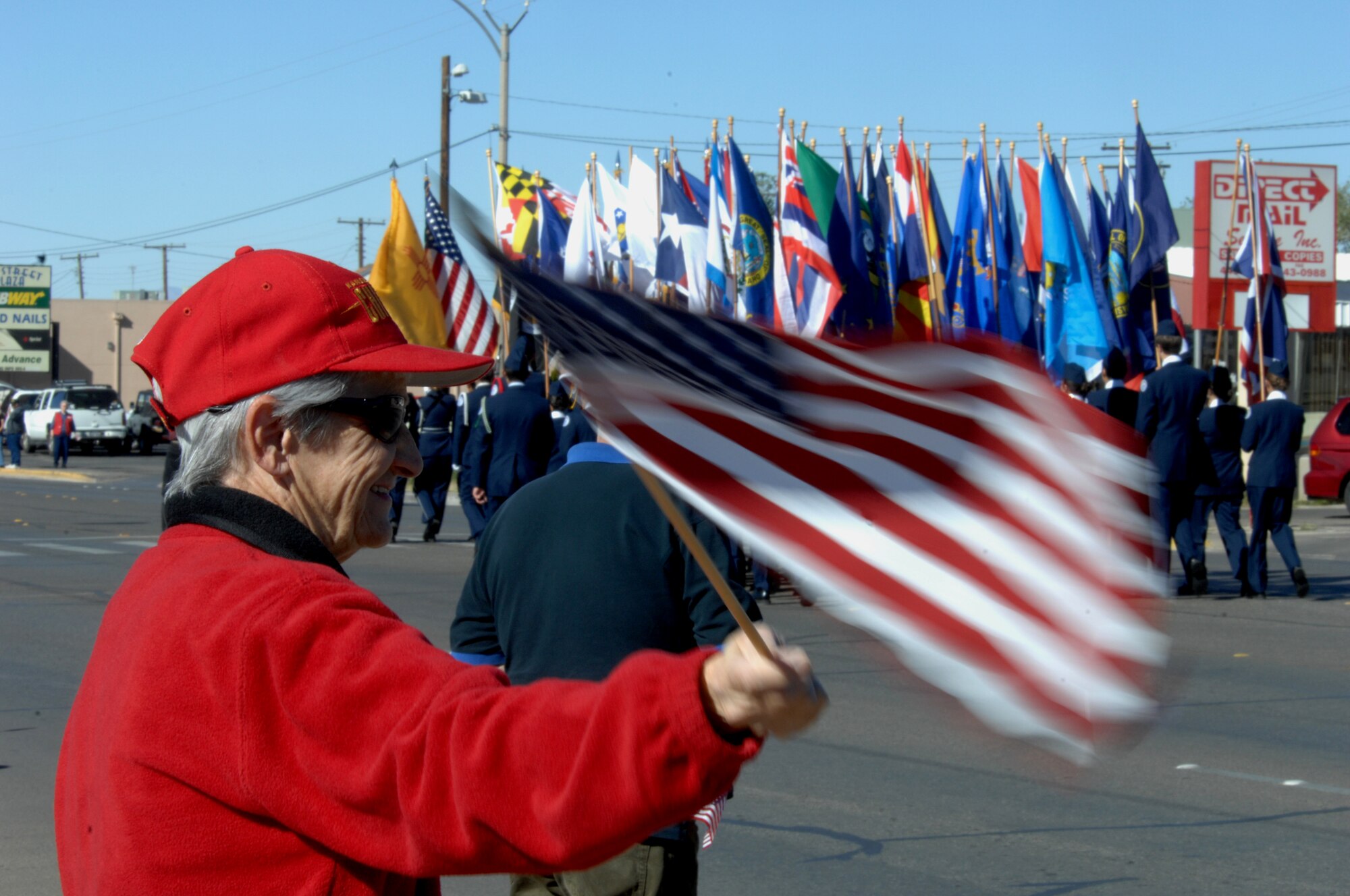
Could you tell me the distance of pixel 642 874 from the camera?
329 cm

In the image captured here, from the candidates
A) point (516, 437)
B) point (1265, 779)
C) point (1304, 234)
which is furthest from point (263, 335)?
point (1304, 234)

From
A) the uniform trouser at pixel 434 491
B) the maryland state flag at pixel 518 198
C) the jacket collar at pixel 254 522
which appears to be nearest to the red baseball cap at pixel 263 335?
the jacket collar at pixel 254 522

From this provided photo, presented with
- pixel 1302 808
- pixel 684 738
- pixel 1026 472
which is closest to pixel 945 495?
pixel 1026 472

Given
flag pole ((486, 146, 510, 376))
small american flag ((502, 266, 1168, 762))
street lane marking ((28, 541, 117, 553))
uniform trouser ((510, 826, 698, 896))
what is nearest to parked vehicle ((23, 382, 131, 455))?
flag pole ((486, 146, 510, 376))

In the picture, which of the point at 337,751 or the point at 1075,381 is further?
the point at 1075,381

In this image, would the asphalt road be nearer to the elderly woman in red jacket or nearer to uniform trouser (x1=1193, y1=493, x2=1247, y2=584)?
the elderly woman in red jacket

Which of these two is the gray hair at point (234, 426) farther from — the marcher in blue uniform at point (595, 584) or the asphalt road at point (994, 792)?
the marcher in blue uniform at point (595, 584)

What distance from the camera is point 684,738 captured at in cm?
136

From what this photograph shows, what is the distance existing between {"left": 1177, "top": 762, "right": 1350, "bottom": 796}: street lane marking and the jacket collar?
567 centimetres

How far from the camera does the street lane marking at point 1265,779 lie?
6.35m

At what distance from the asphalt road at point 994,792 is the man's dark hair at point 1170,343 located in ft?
10.5

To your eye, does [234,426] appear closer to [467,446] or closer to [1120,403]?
[1120,403]

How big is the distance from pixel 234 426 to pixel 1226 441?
13.2 meters

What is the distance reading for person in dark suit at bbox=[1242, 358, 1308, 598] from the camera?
13.4 m
